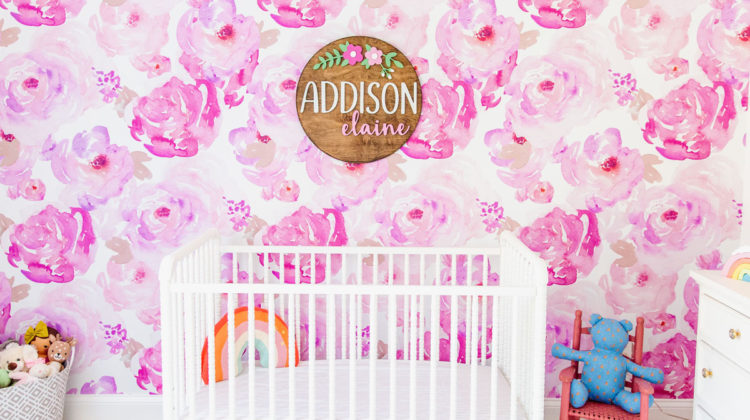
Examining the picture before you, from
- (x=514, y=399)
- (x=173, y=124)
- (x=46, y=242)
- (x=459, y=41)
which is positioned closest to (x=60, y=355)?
(x=46, y=242)

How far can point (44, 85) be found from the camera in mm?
2520

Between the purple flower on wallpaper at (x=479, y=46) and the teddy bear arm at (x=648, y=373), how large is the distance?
1123mm

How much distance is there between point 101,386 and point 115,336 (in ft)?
0.76

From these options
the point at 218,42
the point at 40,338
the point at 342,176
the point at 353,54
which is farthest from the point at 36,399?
the point at 353,54

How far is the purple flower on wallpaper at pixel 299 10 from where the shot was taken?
8.16ft

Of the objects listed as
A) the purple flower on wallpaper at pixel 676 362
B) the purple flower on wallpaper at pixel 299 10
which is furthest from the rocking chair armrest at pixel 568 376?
the purple flower on wallpaper at pixel 299 10

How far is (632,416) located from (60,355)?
2.14 m

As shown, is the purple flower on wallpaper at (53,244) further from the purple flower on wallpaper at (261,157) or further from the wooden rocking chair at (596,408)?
the wooden rocking chair at (596,408)

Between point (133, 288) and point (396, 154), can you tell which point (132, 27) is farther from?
point (396, 154)

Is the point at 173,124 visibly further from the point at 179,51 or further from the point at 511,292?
the point at 511,292

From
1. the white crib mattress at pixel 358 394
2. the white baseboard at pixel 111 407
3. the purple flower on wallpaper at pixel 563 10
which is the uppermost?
the purple flower on wallpaper at pixel 563 10

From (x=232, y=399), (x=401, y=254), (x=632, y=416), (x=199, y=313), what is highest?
(x=401, y=254)

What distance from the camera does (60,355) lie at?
248 cm

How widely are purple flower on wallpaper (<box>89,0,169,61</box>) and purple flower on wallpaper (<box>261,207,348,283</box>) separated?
0.86 m
